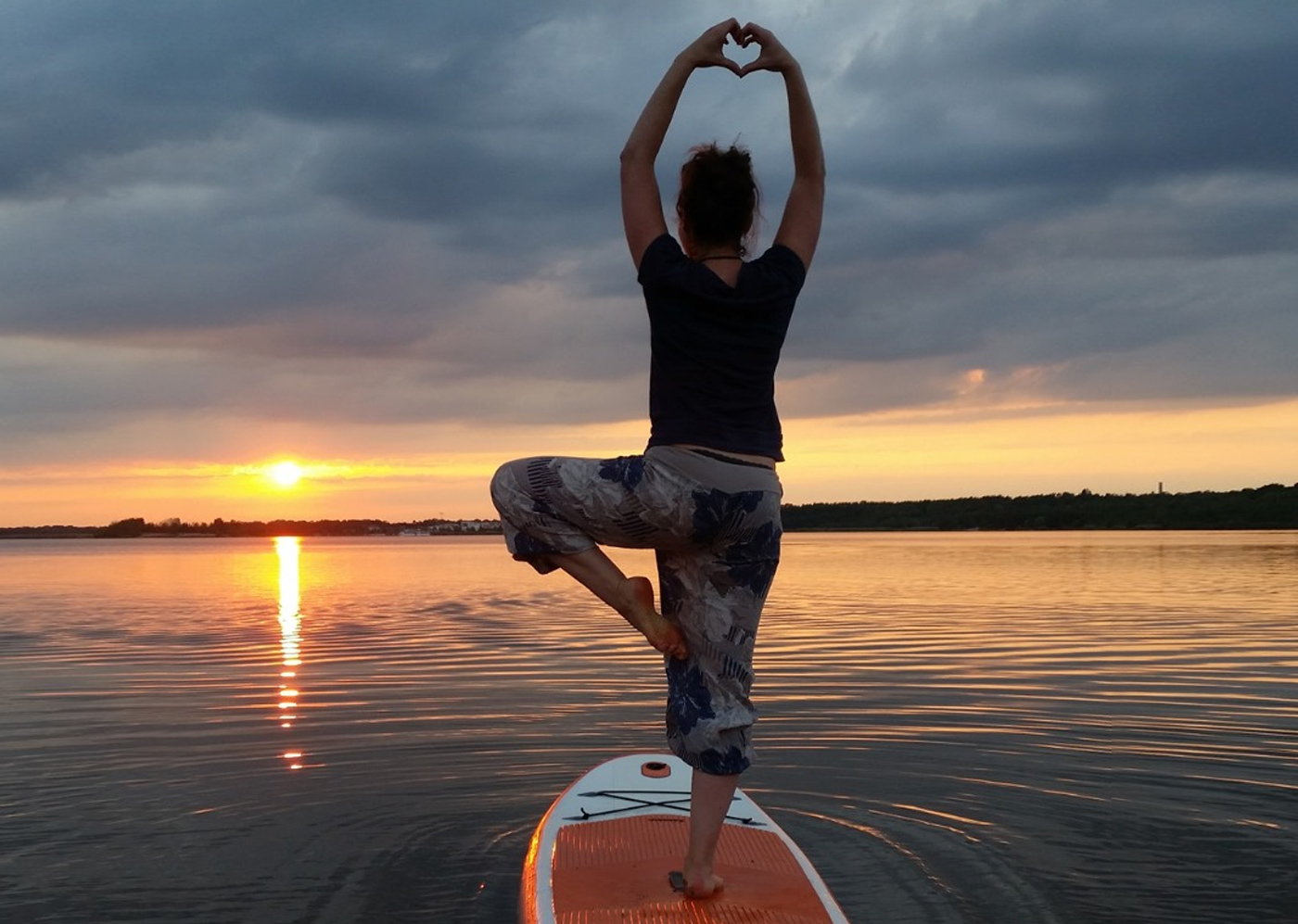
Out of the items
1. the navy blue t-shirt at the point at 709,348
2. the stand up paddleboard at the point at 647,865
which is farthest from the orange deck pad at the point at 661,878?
the navy blue t-shirt at the point at 709,348

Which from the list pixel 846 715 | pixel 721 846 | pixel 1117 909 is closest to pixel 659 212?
pixel 721 846

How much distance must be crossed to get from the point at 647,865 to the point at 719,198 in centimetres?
328

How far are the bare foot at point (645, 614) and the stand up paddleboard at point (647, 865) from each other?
1.32 meters

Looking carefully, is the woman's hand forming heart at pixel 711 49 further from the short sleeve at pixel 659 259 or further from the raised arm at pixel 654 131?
the short sleeve at pixel 659 259

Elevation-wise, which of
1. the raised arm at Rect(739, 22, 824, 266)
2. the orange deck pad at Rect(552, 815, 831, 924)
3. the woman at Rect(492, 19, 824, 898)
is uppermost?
the raised arm at Rect(739, 22, 824, 266)

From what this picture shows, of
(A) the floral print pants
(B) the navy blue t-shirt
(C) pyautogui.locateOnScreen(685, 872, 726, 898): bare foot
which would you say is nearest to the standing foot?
(C) pyautogui.locateOnScreen(685, 872, 726, 898): bare foot

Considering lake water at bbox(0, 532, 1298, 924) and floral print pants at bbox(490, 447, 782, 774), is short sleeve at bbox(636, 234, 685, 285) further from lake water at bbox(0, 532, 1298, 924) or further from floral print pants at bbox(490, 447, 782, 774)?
lake water at bbox(0, 532, 1298, 924)

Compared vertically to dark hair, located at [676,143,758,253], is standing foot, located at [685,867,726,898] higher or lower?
lower

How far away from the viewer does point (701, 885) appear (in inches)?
218

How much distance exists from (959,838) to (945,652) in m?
10.2

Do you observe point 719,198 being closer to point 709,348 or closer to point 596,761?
point 709,348

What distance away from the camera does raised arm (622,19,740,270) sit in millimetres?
4914

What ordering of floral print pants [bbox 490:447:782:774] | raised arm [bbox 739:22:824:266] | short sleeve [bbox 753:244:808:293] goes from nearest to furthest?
1. floral print pants [bbox 490:447:782:774]
2. short sleeve [bbox 753:244:808:293]
3. raised arm [bbox 739:22:824:266]

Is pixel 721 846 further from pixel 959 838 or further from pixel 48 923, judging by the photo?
pixel 48 923
